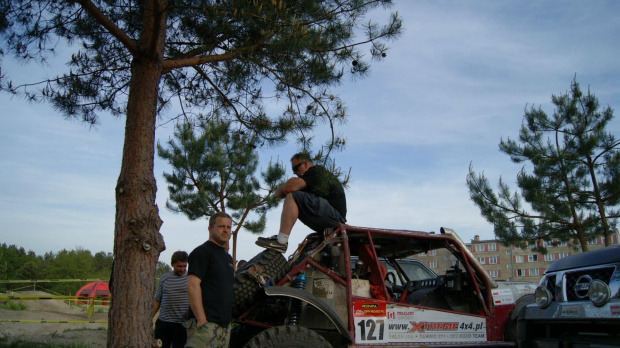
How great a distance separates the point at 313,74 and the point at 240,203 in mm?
9485

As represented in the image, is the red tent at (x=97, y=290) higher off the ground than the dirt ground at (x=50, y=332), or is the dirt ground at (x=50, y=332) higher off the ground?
the red tent at (x=97, y=290)

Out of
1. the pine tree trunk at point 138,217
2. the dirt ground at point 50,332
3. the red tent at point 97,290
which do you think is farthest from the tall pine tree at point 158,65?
the red tent at point 97,290

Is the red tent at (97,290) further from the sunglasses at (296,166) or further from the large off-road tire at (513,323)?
the large off-road tire at (513,323)

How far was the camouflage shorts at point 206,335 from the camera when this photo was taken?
12.7ft

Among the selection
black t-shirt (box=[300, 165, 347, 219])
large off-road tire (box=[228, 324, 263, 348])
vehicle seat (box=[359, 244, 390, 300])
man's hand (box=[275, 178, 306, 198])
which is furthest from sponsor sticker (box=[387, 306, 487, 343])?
man's hand (box=[275, 178, 306, 198])

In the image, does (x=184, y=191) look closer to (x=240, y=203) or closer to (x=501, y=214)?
(x=240, y=203)

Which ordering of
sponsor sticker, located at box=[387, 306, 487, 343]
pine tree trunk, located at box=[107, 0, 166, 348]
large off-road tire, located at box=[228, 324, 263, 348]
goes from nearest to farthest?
pine tree trunk, located at box=[107, 0, 166, 348] < sponsor sticker, located at box=[387, 306, 487, 343] < large off-road tire, located at box=[228, 324, 263, 348]

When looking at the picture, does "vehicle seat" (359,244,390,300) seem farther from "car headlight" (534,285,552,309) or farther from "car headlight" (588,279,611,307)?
"car headlight" (588,279,611,307)

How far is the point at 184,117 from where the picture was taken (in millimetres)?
7504

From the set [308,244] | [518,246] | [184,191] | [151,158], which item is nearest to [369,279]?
[308,244]

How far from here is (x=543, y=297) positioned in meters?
4.64

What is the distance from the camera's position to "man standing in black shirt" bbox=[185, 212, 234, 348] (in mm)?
3867

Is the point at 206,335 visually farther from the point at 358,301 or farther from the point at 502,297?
the point at 502,297

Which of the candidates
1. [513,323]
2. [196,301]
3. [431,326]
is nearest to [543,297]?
[513,323]
